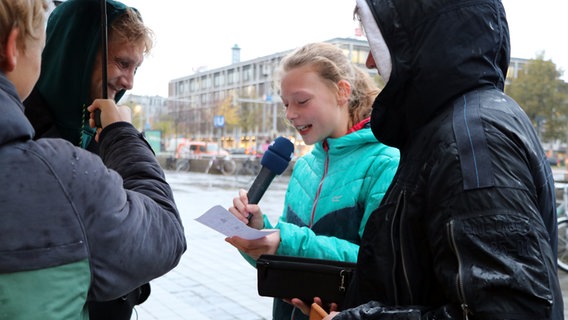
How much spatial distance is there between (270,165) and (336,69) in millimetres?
478

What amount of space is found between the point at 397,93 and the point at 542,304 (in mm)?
556

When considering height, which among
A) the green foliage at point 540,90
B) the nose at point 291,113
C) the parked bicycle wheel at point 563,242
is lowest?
the parked bicycle wheel at point 563,242

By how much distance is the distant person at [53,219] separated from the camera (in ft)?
3.13

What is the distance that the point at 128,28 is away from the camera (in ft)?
6.45

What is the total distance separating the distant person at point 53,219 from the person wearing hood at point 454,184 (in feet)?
1.57

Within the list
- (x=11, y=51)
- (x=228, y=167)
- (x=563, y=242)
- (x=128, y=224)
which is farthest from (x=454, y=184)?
(x=228, y=167)

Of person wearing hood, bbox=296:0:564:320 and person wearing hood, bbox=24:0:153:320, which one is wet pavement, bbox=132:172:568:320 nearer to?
person wearing hood, bbox=24:0:153:320

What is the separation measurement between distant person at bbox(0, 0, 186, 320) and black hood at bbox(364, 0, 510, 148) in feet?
2.08

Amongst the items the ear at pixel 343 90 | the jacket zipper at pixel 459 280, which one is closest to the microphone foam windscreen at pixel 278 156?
the ear at pixel 343 90

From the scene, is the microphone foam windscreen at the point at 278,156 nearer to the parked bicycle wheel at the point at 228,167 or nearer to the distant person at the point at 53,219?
the distant person at the point at 53,219

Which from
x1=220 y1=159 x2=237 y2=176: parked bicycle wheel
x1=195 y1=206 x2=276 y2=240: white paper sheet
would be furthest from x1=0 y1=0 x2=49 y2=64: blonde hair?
x1=220 y1=159 x2=237 y2=176: parked bicycle wheel

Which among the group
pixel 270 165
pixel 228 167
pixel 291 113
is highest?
pixel 291 113

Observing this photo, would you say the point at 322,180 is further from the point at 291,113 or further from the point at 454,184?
the point at 454,184

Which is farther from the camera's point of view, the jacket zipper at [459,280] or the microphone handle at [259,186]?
the microphone handle at [259,186]
